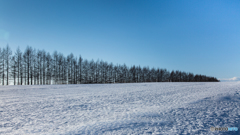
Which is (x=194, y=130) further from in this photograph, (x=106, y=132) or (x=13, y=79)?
(x=13, y=79)

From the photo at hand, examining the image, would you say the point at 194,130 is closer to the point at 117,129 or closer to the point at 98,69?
the point at 117,129

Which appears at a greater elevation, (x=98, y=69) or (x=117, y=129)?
(x=98, y=69)

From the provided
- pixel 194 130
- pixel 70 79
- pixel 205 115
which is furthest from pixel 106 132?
pixel 70 79

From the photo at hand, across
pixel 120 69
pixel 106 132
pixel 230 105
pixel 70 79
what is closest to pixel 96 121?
pixel 106 132

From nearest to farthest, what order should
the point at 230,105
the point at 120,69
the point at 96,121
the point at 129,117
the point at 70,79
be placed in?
the point at 96,121 < the point at 129,117 < the point at 230,105 < the point at 70,79 < the point at 120,69

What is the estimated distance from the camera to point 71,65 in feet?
145

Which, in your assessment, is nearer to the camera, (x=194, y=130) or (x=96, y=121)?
(x=194, y=130)

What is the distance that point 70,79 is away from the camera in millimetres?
43906

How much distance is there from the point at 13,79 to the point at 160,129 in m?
39.1

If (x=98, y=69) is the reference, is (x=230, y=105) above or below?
below

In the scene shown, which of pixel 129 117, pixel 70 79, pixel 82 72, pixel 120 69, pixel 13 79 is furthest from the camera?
pixel 120 69

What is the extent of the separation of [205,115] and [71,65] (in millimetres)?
43756

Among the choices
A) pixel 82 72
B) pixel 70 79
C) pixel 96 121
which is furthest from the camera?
pixel 82 72

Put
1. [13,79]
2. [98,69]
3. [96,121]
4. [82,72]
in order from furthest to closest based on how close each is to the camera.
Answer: [98,69] < [82,72] < [13,79] < [96,121]
